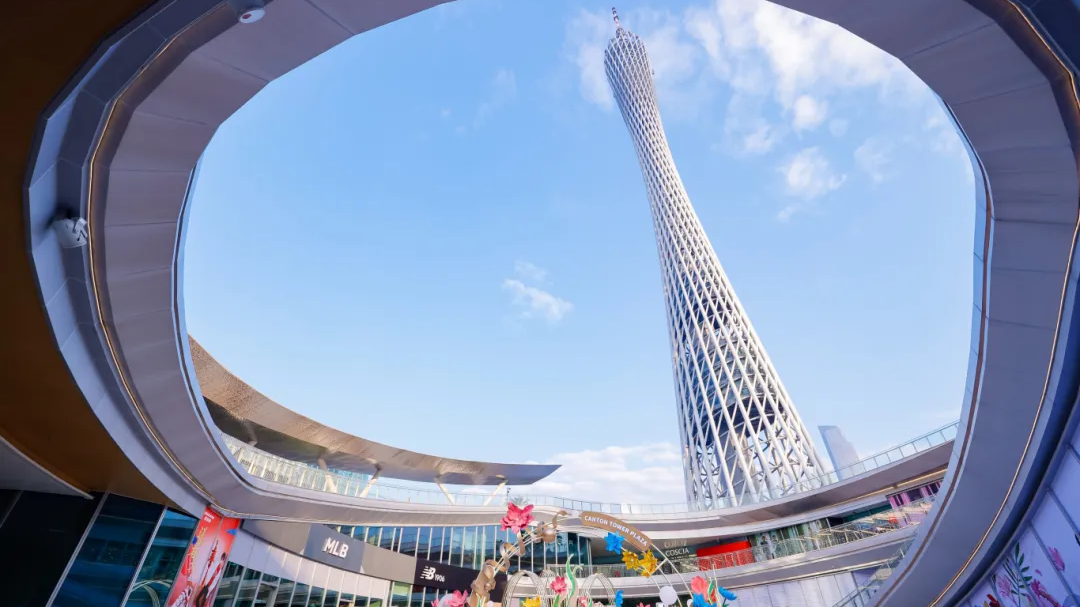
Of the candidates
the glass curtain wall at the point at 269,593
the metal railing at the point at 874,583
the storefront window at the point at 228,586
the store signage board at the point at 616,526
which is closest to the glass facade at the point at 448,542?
the glass curtain wall at the point at 269,593

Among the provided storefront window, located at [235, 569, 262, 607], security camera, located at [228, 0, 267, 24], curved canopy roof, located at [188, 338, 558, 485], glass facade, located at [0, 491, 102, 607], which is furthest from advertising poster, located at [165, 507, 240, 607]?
security camera, located at [228, 0, 267, 24]

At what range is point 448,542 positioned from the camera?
22.4m

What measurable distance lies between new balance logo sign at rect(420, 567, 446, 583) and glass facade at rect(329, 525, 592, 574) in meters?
0.51

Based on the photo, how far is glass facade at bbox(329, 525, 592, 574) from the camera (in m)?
19.9

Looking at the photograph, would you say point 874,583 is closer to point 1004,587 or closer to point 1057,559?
point 1004,587

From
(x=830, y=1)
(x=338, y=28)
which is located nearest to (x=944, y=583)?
(x=830, y=1)

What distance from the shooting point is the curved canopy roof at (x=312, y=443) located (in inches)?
667

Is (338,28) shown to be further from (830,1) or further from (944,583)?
(944,583)

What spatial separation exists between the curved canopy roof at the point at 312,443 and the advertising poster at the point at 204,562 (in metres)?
5.25

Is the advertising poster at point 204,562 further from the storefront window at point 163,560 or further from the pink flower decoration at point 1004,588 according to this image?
the pink flower decoration at point 1004,588

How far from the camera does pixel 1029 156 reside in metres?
4.34

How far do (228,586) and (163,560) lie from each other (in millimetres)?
3452

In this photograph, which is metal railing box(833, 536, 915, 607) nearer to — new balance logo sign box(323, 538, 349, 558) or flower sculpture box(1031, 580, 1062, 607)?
→ flower sculpture box(1031, 580, 1062, 607)

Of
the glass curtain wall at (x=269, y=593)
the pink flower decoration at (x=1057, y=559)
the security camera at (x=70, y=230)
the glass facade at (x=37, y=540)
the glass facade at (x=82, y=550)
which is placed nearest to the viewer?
the security camera at (x=70, y=230)
